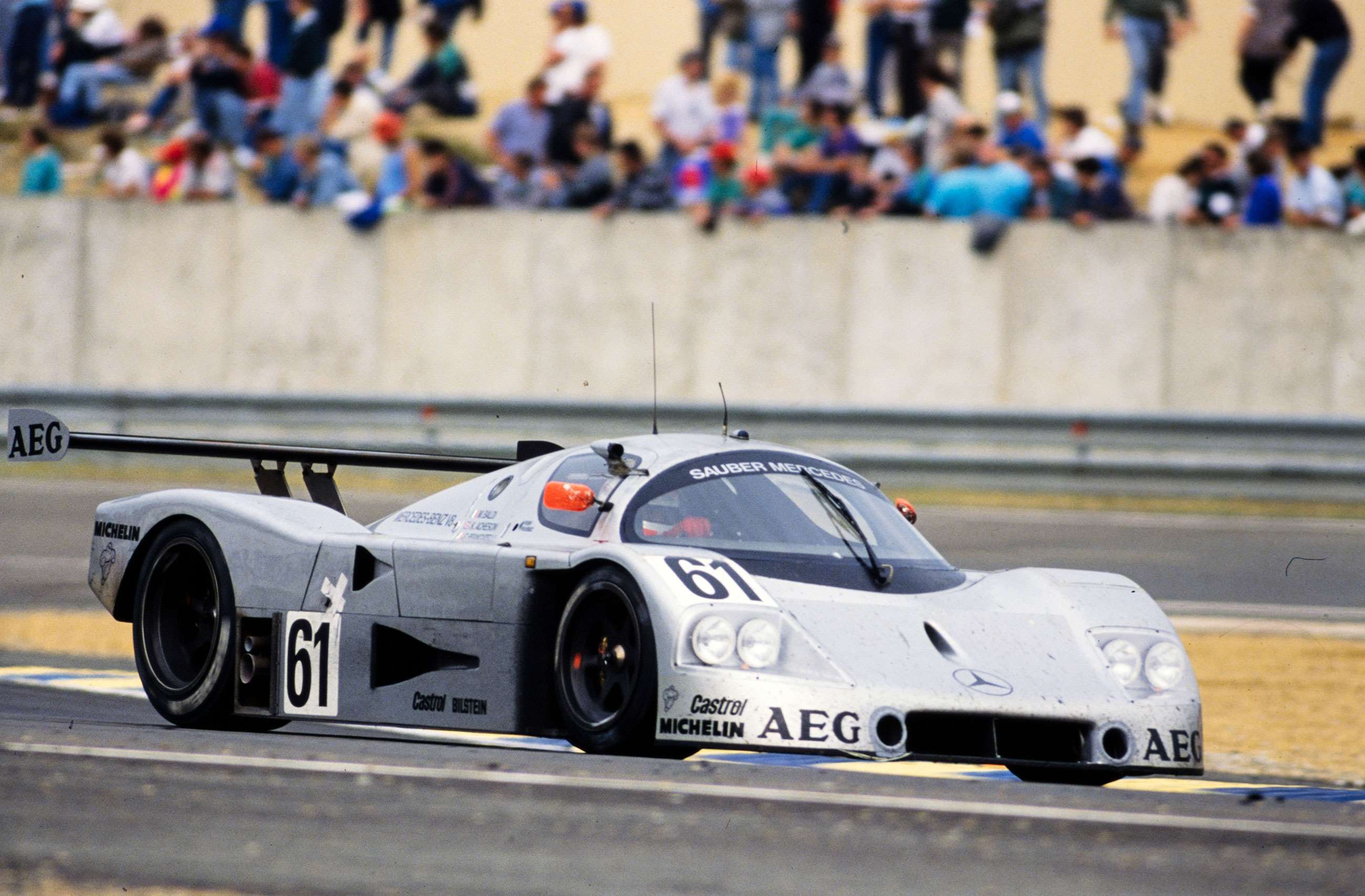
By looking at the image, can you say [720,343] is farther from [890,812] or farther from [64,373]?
[890,812]

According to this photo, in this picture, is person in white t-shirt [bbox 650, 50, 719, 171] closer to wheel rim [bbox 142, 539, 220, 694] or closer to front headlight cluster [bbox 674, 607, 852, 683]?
wheel rim [bbox 142, 539, 220, 694]

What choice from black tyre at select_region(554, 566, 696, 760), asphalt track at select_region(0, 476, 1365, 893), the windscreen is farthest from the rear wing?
black tyre at select_region(554, 566, 696, 760)

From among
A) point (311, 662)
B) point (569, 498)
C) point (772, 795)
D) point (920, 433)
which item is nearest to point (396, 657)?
point (311, 662)

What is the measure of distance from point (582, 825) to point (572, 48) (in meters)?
12.0

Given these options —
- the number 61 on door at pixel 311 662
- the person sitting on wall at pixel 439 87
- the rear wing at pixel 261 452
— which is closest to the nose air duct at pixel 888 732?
the number 61 on door at pixel 311 662

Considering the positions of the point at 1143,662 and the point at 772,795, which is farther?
the point at 1143,662

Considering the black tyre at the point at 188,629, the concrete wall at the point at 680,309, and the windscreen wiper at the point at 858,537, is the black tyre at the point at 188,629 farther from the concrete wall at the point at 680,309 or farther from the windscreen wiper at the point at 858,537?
the concrete wall at the point at 680,309

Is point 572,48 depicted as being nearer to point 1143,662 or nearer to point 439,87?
point 439,87

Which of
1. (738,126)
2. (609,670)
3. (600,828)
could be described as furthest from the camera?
(738,126)

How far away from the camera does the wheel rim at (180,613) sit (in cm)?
732

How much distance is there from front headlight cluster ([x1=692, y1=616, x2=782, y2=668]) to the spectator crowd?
9.42 meters

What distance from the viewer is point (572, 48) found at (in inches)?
641

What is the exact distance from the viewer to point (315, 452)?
7.83 metres

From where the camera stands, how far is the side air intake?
21.8ft
